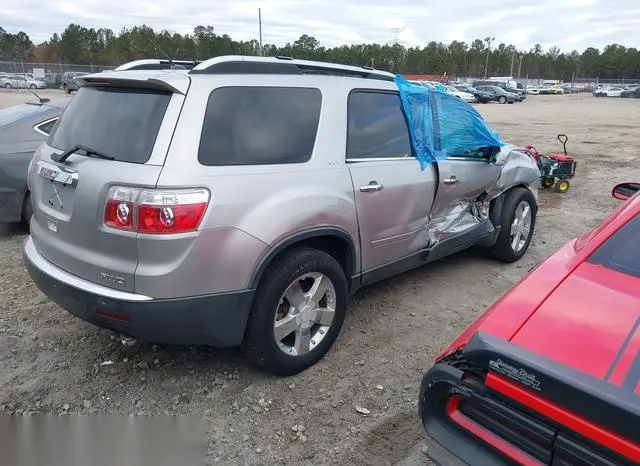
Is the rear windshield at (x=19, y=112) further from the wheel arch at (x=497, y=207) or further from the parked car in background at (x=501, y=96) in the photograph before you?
the parked car in background at (x=501, y=96)

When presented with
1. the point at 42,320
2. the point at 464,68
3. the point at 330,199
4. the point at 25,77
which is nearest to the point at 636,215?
the point at 330,199

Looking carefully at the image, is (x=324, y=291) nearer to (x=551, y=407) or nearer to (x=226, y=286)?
(x=226, y=286)

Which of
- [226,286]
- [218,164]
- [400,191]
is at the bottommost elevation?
[226,286]

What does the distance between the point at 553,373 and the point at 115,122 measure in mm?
2576

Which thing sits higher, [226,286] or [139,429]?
[226,286]

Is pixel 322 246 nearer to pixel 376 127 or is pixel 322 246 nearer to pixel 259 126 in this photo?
pixel 259 126

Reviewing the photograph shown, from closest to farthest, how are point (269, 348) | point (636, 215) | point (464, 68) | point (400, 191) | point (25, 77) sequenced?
point (636, 215) → point (269, 348) → point (400, 191) → point (25, 77) → point (464, 68)

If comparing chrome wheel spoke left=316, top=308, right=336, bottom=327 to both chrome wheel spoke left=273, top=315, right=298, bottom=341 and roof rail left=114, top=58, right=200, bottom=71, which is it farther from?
roof rail left=114, top=58, right=200, bottom=71

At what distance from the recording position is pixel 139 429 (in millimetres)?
2775

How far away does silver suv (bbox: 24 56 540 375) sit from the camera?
2.61m

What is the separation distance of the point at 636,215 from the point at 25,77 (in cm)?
5142

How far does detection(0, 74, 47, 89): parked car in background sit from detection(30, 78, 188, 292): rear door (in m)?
47.2

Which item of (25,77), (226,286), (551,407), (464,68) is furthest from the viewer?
(464,68)

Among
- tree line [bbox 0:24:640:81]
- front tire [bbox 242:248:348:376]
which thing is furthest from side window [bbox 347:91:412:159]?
tree line [bbox 0:24:640:81]
